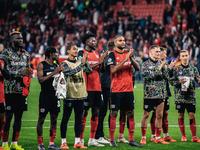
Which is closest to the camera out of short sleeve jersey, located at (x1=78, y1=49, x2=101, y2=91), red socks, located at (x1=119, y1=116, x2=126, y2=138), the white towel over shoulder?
the white towel over shoulder

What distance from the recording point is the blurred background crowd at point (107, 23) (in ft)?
79.3

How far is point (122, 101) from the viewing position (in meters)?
8.29

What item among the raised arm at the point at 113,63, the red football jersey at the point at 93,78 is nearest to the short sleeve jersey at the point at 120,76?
the raised arm at the point at 113,63

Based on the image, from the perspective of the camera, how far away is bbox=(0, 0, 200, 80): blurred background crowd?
24172 mm

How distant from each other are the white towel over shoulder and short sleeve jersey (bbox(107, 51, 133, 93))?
119 cm

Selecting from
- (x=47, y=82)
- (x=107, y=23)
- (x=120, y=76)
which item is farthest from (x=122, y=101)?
(x=107, y=23)

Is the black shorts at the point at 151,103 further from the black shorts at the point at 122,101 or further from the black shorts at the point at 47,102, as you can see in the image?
the black shorts at the point at 47,102

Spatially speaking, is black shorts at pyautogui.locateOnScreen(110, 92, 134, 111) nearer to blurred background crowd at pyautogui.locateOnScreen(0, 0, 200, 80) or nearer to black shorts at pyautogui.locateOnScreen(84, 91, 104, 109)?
black shorts at pyautogui.locateOnScreen(84, 91, 104, 109)

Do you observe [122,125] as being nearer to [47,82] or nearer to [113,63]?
[113,63]

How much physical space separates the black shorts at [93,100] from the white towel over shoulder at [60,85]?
3.10 feet

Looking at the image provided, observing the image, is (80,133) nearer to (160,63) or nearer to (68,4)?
(160,63)

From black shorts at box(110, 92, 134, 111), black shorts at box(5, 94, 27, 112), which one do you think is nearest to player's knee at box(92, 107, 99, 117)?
black shorts at box(110, 92, 134, 111)

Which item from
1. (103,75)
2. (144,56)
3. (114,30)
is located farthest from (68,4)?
(103,75)

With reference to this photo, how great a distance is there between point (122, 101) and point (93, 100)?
1.99 feet
